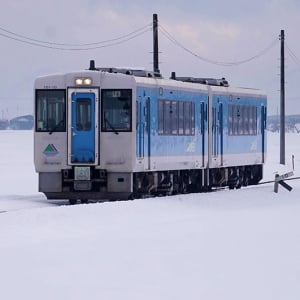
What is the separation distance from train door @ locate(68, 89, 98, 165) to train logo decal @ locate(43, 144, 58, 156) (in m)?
0.39

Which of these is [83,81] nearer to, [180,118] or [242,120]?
[180,118]

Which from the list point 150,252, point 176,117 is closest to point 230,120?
point 176,117

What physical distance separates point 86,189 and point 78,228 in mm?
7533

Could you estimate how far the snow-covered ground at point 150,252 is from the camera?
39.9ft

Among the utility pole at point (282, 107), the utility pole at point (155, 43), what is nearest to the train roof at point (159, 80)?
the utility pole at point (155, 43)

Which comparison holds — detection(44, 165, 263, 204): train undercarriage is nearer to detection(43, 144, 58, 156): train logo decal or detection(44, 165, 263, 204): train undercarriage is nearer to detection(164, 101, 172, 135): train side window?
detection(43, 144, 58, 156): train logo decal

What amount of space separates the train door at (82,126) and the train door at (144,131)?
109 centimetres

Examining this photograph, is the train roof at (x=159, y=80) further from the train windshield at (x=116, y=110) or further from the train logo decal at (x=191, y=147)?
the train logo decal at (x=191, y=147)

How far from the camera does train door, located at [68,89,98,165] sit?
86.2 ft

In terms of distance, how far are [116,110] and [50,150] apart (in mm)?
1944

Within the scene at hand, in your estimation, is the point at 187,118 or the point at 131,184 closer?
the point at 131,184

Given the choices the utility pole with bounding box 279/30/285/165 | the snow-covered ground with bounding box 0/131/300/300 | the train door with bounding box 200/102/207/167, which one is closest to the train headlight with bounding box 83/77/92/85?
the snow-covered ground with bounding box 0/131/300/300

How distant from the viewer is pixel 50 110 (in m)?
26.6

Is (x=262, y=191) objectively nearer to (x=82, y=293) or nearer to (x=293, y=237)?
(x=293, y=237)
